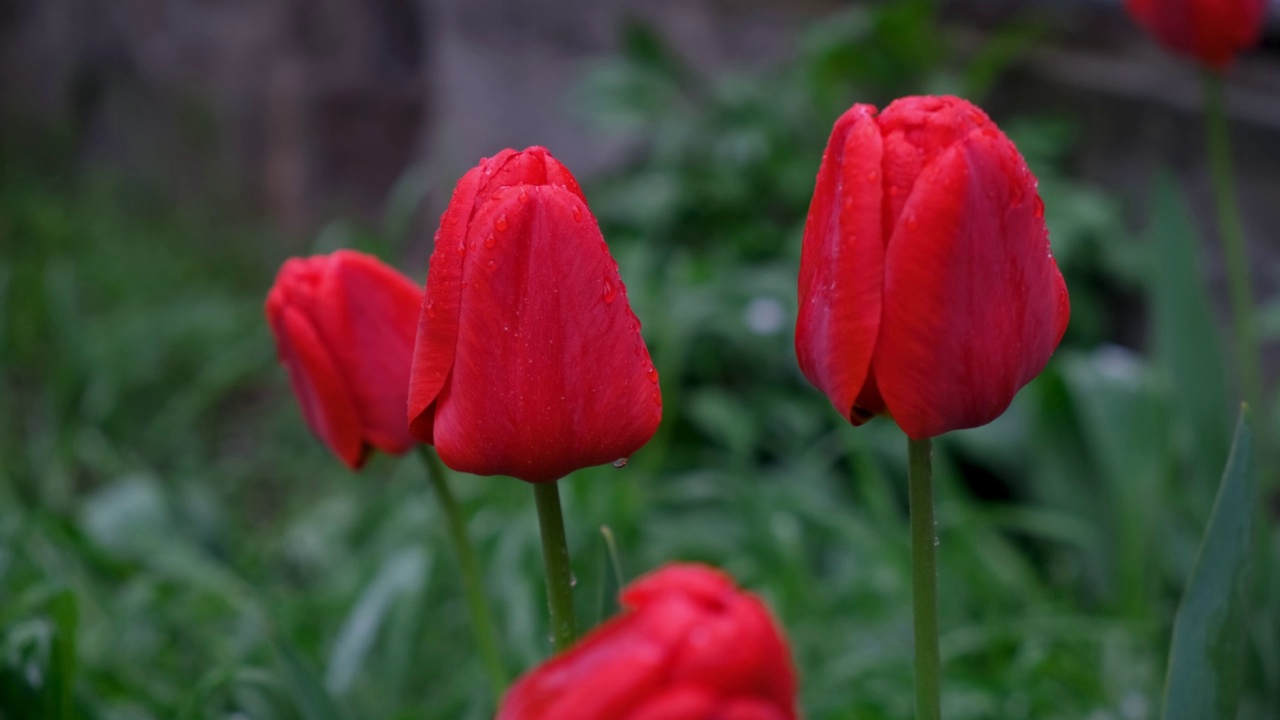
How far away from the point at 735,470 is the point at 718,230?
1127mm

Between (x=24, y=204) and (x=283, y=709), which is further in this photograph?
(x=24, y=204)

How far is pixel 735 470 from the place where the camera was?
1.84 meters

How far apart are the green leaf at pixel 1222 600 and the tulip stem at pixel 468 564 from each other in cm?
37

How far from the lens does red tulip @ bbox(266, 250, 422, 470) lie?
65 cm

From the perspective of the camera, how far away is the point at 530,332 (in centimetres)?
46

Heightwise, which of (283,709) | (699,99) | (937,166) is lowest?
(283,709)

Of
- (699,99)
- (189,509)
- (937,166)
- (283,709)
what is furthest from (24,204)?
(937,166)

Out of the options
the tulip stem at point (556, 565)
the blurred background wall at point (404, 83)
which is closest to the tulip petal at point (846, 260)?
the tulip stem at point (556, 565)

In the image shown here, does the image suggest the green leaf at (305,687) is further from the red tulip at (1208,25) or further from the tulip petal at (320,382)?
the red tulip at (1208,25)

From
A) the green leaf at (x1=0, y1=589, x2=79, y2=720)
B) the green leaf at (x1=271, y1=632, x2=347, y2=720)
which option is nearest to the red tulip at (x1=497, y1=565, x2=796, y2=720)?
the green leaf at (x1=271, y1=632, x2=347, y2=720)

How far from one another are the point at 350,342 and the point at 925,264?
0.34 meters

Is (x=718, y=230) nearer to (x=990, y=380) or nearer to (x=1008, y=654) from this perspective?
(x=1008, y=654)

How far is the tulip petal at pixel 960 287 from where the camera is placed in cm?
45

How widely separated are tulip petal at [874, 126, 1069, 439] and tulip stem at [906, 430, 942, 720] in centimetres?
2
